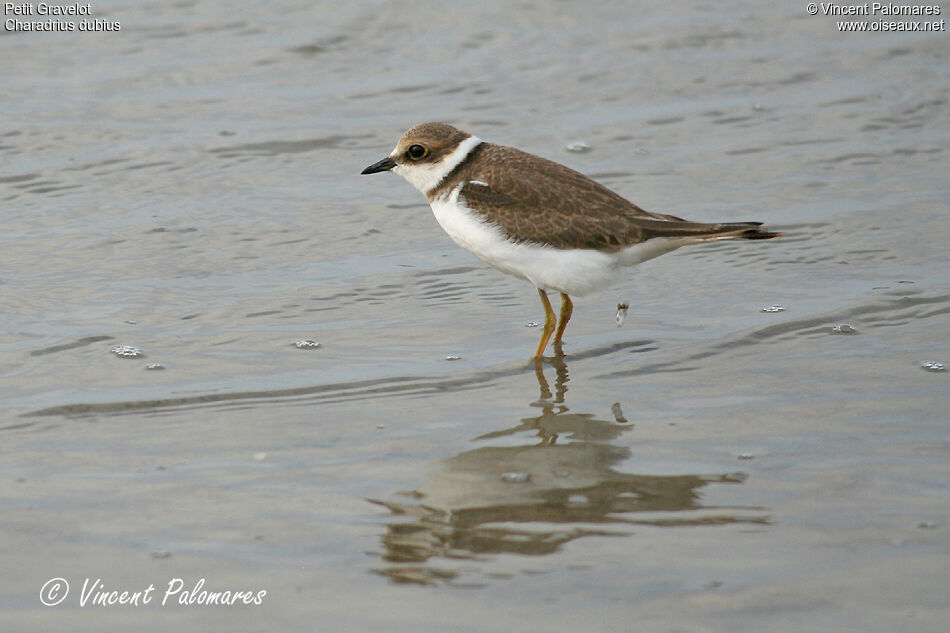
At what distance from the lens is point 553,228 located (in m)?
6.18

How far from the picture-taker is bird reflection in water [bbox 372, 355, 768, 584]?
4.17m

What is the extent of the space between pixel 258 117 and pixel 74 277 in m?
3.26

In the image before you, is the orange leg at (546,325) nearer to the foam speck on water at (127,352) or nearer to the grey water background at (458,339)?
the grey water background at (458,339)

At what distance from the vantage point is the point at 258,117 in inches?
397

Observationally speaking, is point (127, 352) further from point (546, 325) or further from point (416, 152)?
point (546, 325)

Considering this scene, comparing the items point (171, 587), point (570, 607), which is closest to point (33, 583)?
point (171, 587)

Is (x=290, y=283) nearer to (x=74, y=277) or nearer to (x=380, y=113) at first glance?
(x=74, y=277)

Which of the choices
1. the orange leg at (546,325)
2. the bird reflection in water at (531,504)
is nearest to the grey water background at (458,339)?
the bird reflection in water at (531,504)

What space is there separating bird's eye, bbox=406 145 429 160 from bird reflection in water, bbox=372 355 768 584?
2023mm

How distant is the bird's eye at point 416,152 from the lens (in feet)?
21.8


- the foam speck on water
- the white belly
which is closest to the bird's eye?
the white belly

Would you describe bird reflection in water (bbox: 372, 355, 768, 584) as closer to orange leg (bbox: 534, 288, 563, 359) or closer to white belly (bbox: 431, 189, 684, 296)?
orange leg (bbox: 534, 288, 563, 359)

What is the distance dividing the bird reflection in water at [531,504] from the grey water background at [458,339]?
0.02m

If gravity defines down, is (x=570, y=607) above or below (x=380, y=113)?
below
